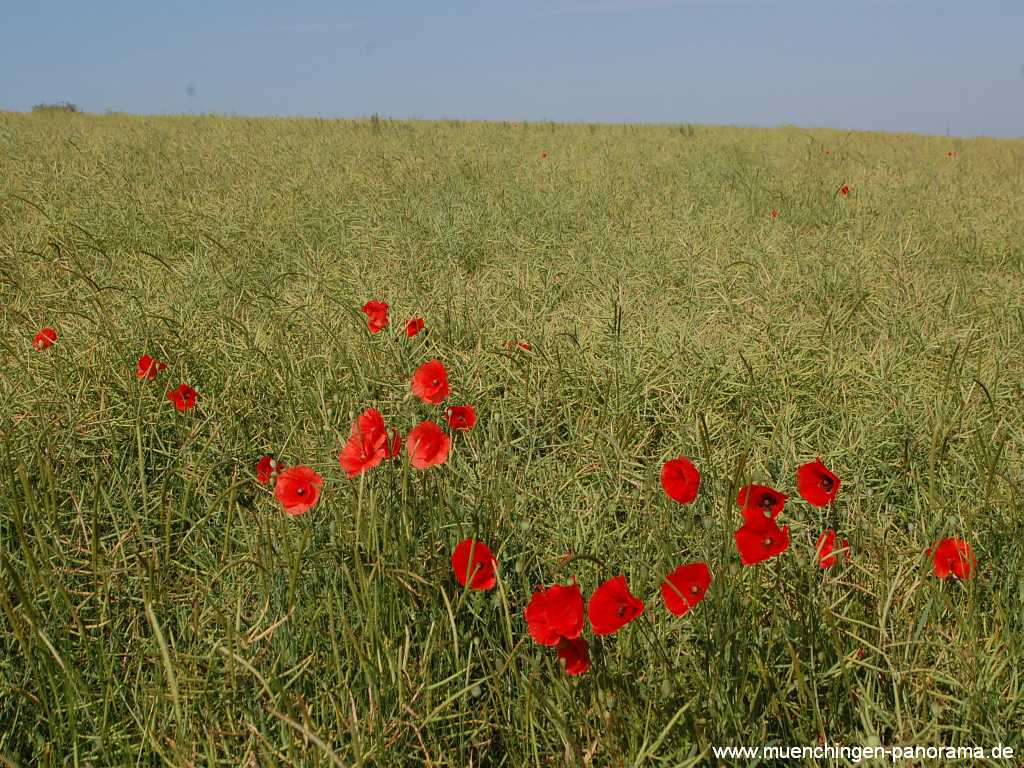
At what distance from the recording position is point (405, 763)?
0.99 m

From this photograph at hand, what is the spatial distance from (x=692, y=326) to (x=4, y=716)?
1886 mm

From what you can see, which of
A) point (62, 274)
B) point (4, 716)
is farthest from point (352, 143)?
point (4, 716)

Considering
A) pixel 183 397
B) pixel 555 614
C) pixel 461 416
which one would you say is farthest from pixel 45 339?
pixel 555 614

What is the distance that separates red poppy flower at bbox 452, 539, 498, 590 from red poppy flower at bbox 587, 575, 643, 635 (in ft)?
0.55

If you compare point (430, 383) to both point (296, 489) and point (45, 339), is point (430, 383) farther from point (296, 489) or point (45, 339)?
point (45, 339)

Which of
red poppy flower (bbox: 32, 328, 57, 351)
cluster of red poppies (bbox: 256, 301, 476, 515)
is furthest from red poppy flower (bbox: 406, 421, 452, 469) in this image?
red poppy flower (bbox: 32, 328, 57, 351)

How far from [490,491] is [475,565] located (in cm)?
21

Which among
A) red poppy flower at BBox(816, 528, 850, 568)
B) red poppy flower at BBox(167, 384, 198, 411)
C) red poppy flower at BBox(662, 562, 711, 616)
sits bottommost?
red poppy flower at BBox(816, 528, 850, 568)

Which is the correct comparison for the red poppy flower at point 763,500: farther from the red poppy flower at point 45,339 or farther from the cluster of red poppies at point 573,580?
the red poppy flower at point 45,339

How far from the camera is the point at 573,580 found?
3.16 feet

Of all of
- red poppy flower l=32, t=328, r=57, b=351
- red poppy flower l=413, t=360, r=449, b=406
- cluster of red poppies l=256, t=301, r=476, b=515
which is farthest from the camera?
red poppy flower l=32, t=328, r=57, b=351

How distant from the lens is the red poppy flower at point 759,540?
96cm

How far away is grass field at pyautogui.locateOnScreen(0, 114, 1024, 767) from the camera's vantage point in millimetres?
1002

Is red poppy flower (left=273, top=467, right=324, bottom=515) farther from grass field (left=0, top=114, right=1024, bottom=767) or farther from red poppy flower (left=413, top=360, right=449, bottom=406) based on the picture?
red poppy flower (left=413, top=360, right=449, bottom=406)
